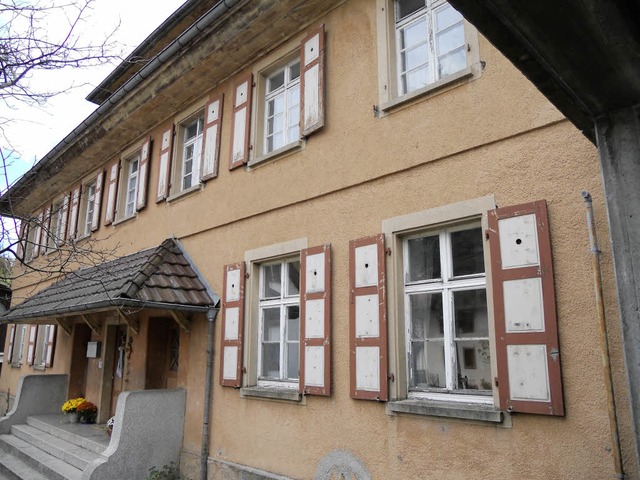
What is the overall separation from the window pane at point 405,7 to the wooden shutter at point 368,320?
2471 mm

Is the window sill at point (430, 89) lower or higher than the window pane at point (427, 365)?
higher

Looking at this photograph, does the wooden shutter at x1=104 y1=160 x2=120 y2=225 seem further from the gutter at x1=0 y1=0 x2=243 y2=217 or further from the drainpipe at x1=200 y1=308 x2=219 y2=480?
the drainpipe at x1=200 y1=308 x2=219 y2=480

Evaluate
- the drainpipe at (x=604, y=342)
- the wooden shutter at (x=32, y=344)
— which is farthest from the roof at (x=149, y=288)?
the wooden shutter at (x=32, y=344)

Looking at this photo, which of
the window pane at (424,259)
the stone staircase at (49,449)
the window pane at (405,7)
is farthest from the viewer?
the stone staircase at (49,449)

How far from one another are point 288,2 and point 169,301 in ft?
13.2

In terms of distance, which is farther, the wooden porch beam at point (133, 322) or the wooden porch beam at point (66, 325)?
the wooden porch beam at point (66, 325)

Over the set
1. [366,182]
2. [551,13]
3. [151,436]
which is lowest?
[151,436]

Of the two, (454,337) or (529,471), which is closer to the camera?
(529,471)

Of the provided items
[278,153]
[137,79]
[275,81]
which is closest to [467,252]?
[278,153]

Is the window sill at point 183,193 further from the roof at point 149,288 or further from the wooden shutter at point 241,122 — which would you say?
the wooden shutter at point 241,122

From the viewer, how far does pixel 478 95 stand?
471 centimetres

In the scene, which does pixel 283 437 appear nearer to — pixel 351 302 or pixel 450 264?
pixel 351 302

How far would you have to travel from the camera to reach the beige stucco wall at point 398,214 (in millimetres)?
3807

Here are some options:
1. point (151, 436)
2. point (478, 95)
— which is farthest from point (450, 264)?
point (151, 436)
